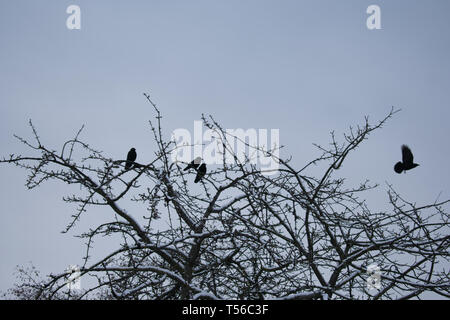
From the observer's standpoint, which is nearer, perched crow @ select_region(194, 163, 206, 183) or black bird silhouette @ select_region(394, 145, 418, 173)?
perched crow @ select_region(194, 163, 206, 183)

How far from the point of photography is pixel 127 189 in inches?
190

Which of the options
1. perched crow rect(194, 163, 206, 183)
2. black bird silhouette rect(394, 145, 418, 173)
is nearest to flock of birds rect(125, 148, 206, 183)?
perched crow rect(194, 163, 206, 183)

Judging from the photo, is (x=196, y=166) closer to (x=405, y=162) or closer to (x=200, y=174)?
(x=200, y=174)

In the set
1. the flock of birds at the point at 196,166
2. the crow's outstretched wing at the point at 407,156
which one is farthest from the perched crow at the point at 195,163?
the crow's outstretched wing at the point at 407,156

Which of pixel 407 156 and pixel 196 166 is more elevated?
pixel 407 156

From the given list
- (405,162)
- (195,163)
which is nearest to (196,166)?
(195,163)

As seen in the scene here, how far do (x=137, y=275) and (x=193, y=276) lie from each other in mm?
717

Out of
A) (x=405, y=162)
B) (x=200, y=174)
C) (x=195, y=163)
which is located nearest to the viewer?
(x=200, y=174)

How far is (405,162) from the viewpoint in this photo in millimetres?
6543

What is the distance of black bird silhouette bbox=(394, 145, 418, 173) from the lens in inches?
255

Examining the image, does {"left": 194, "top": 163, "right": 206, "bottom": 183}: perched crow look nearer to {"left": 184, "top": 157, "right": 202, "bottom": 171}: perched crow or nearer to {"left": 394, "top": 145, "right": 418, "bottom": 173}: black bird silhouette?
{"left": 184, "top": 157, "right": 202, "bottom": 171}: perched crow

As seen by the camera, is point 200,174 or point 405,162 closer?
point 200,174

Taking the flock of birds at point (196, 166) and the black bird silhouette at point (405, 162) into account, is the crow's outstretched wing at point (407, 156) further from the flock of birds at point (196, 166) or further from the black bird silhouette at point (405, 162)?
the flock of birds at point (196, 166)
